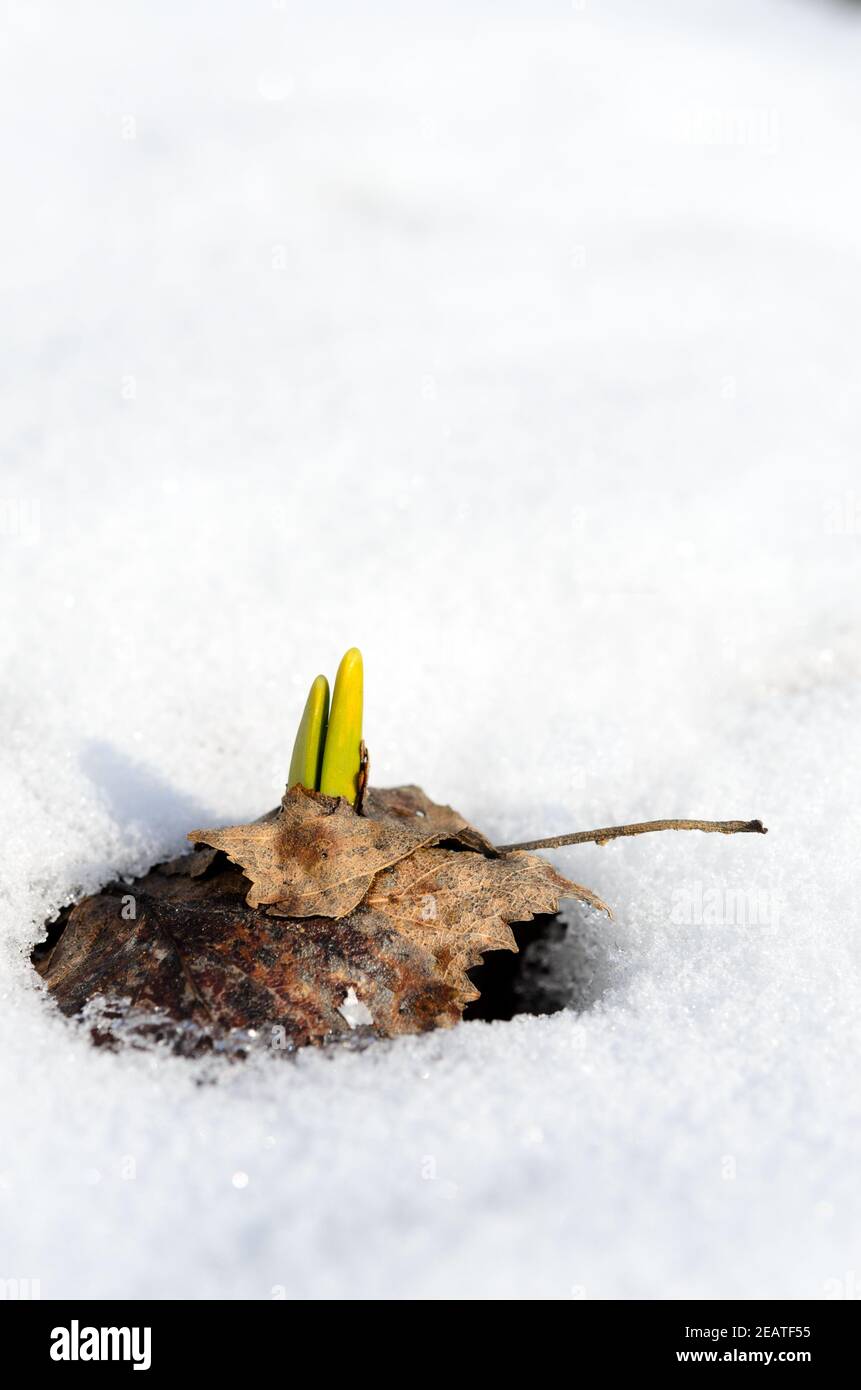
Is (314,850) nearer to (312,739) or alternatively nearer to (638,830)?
(312,739)

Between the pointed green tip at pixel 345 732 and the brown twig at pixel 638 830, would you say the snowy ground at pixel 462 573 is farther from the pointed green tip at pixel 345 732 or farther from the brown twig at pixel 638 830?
the pointed green tip at pixel 345 732

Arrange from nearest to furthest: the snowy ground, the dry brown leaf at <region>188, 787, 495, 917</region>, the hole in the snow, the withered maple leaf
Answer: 1. the snowy ground
2. the withered maple leaf
3. the dry brown leaf at <region>188, 787, 495, 917</region>
4. the hole in the snow

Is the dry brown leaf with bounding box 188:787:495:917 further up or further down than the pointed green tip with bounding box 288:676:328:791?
further down

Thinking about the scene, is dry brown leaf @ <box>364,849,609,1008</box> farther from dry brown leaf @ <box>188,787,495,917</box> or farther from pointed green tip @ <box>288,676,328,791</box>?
pointed green tip @ <box>288,676,328,791</box>

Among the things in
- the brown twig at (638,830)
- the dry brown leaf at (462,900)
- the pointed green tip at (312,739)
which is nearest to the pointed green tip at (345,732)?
the pointed green tip at (312,739)

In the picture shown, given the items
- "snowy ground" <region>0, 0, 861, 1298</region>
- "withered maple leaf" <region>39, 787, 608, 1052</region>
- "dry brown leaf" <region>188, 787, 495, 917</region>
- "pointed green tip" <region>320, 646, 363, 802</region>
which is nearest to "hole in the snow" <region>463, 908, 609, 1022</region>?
"snowy ground" <region>0, 0, 861, 1298</region>
